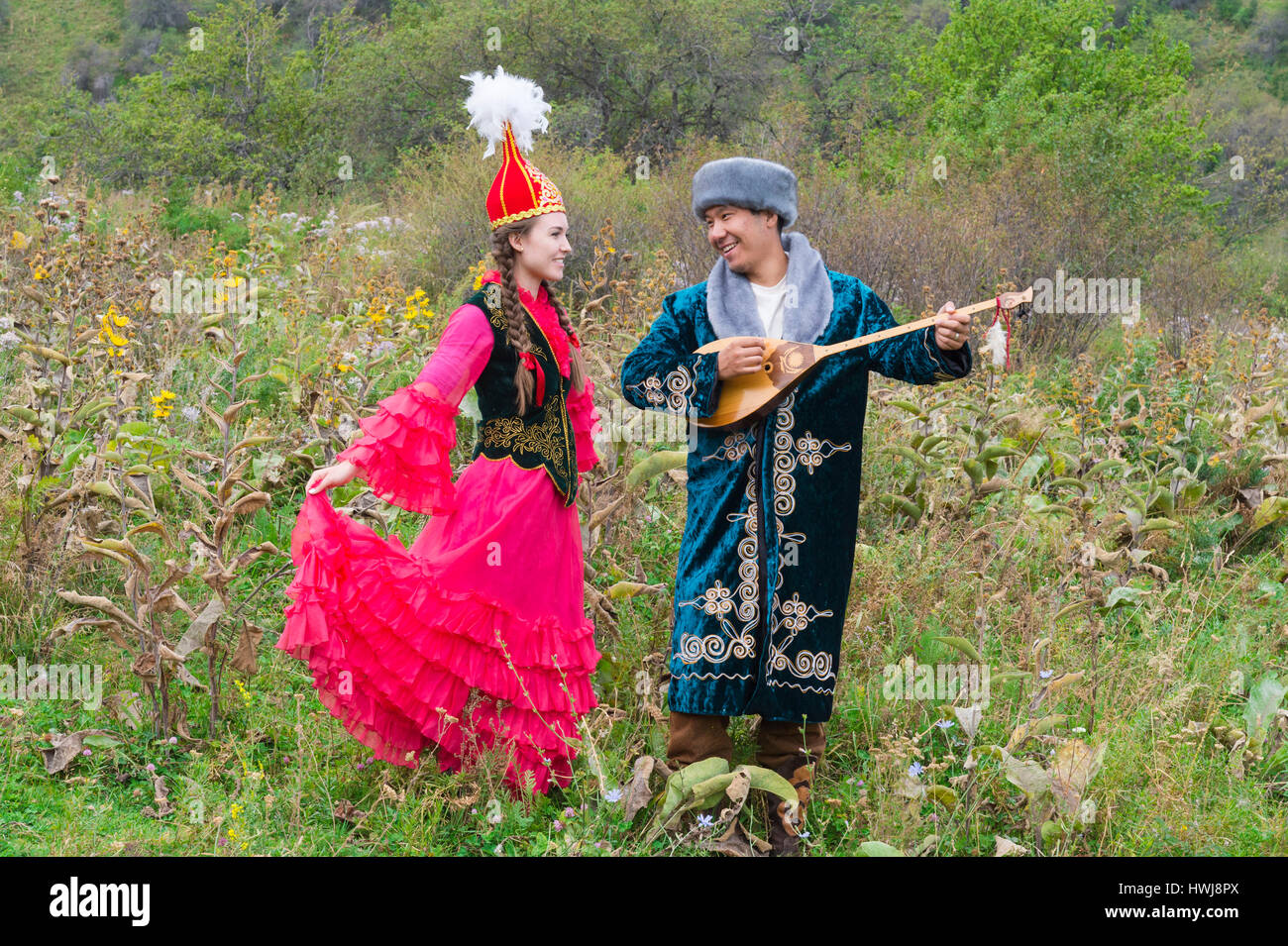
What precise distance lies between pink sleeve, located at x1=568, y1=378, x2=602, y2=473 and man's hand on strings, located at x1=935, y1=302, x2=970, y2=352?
0.95 meters

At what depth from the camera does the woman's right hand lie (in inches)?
97.9

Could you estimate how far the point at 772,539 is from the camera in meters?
2.65

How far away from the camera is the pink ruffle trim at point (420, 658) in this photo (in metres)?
2.57

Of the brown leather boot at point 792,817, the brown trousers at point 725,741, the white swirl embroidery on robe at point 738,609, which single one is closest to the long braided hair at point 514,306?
the white swirl embroidery on robe at point 738,609

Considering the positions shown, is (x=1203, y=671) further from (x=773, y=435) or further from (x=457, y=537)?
(x=457, y=537)

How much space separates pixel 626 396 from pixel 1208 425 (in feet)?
10.5

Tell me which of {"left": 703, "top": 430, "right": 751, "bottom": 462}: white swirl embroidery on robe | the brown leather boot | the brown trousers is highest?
{"left": 703, "top": 430, "right": 751, "bottom": 462}: white swirl embroidery on robe

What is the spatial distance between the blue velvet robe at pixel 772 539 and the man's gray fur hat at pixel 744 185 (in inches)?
10.6

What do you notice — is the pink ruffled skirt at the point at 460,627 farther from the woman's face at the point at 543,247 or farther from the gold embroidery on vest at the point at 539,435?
the woman's face at the point at 543,247

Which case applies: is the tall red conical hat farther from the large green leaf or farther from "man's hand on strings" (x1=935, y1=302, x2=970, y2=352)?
"man's hand on strings" (x1=935, y1=302, x2=970, y2=352)

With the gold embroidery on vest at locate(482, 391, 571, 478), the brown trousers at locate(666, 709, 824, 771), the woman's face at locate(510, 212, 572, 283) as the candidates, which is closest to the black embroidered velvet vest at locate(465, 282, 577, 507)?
the gold embroidery on vest at locate(482, 391, 571, 478)

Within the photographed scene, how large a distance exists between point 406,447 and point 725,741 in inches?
41.3

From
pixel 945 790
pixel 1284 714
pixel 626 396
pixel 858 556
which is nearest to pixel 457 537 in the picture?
pixel 626 396

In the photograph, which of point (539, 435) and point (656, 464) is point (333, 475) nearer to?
point (539, 435)
